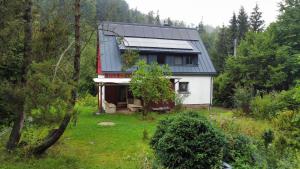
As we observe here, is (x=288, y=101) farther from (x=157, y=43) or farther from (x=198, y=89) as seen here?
(x=157, y=43)

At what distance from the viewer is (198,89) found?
24625 millimetres

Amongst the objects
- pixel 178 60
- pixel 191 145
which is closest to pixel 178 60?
pixel 178 60

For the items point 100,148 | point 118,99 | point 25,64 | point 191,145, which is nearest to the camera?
point 191,145

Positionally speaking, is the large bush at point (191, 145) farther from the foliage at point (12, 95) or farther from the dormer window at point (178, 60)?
the dormer window at point (178, 60)

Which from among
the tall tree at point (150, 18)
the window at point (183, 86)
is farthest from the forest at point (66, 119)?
the tall tree at point (150, 18)

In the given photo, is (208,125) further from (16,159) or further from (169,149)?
(16,159)

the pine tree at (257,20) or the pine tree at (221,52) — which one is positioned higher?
the pine tree at (257,20)

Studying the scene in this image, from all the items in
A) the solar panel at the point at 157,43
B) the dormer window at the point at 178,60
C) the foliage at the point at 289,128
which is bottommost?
the foliage at the point at 289,128

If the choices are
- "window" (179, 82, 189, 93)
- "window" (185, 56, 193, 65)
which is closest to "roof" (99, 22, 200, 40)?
"window" (185, 56, 193, 65)

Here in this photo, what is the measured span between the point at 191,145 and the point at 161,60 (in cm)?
1720

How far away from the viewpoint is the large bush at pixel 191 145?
7285 millimetres

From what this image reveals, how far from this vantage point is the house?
22734 millimetres

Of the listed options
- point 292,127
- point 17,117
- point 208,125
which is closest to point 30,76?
point 17,117

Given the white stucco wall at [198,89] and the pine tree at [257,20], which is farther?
the pine tree at [257,20]
